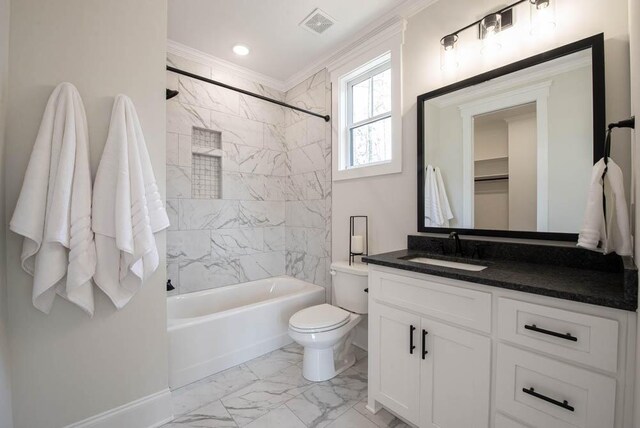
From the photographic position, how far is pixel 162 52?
157 centimetres

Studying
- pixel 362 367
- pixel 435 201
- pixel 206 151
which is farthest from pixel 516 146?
pixel 206 151

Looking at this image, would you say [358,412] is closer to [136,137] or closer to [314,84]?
[136,137]

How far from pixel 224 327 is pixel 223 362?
0.26 meters

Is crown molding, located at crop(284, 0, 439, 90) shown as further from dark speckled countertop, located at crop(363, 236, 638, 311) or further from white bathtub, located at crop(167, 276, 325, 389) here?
white bathtub, located at crop(167, 276, 325, 389)

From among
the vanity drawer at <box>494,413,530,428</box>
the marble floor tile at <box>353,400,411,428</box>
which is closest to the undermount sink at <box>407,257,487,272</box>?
the vanity drawer at <box>494,413,530,428</box>

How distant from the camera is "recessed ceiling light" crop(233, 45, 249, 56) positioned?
97.8 inches

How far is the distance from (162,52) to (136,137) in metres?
0.58

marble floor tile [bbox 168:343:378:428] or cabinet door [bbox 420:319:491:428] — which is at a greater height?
cabinet door [bbox 420:319:491:428]

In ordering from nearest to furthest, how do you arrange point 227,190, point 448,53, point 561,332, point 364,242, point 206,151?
1. point 561,332
2. point 448,53
3. point 364,242
4. point 206,151
5. point 227,190

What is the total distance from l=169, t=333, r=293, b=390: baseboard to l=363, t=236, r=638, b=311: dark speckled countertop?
1.33m

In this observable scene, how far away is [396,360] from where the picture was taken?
1429 millimetres

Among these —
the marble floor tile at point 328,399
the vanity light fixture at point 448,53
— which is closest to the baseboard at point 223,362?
the marble floor tile at point 328,399

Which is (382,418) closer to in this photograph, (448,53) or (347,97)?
(448,53)

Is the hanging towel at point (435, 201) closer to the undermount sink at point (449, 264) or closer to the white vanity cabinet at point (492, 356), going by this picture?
the undermount sink at point (449, 264)
